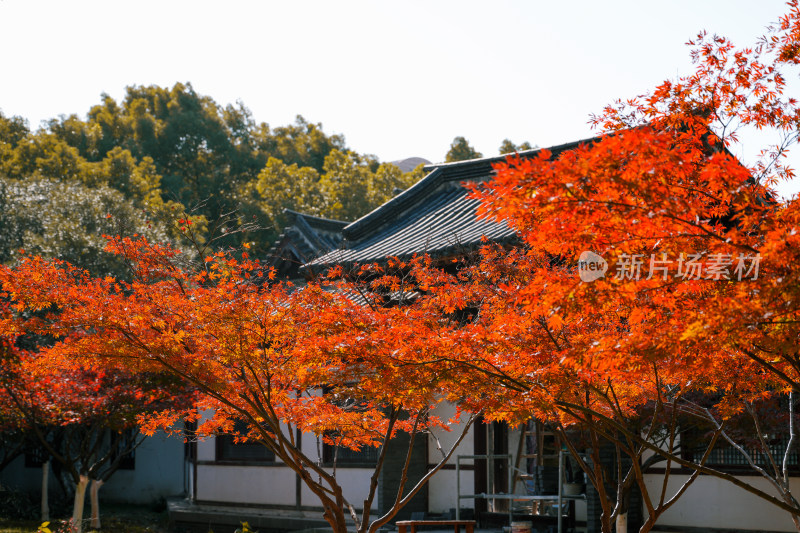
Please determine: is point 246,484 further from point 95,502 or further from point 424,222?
point 424,222

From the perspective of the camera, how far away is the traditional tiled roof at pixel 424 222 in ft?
55.2

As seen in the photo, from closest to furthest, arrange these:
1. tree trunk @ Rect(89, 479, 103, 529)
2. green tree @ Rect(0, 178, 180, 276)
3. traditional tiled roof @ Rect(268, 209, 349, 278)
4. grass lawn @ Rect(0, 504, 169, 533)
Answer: tree trunk @ Rect(89, 479, 103, 529) → grass lawn @ Rect(0, 504, 169, 533) → traditional tiled roof @ Rect(268, 209, 349, 278) → green tree @ Rect(0, 178, 180, 276)

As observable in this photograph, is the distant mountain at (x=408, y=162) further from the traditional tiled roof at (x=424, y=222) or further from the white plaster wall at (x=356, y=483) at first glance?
the white plaster wall at (x=356, y=483)

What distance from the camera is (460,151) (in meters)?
43.9

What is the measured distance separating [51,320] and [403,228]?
1046 centimetres

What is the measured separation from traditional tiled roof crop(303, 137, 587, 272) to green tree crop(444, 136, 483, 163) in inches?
904

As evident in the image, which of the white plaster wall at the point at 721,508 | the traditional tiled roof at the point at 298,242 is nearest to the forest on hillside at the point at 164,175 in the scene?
the traditional tiled roof at the point at 298,242

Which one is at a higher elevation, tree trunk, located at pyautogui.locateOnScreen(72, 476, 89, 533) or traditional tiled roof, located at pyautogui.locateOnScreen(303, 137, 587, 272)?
traditional tiled roof, located at pyautogui.locateOnScreen(303, 137, 587, 272)

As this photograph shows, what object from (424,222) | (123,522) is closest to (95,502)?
→ (123,522)

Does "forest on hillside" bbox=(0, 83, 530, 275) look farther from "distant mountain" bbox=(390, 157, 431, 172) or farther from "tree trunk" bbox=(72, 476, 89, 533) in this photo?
"distant mountain" bbox=(390, 157, 431, 172)

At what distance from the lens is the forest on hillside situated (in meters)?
26.4

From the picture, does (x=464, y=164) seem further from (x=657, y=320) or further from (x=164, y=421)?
(x=657, y=320)

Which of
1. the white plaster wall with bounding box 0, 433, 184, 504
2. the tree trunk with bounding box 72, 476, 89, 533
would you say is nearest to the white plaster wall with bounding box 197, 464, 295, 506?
the tree trunk with bounding box 72, 476, 89, 533

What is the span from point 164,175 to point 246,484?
3027 cm
